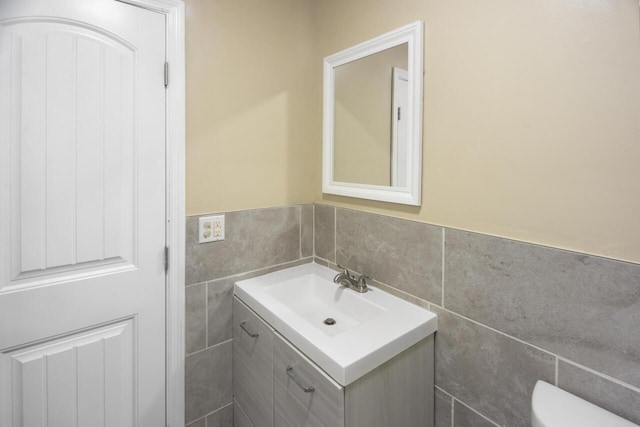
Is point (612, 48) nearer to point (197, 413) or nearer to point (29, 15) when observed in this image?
point (29, 15)

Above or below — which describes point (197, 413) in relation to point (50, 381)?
below

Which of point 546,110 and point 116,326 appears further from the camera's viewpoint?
point 116,326

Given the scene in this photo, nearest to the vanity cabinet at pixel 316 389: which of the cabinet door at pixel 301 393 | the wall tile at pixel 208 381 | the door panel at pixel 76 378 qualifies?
the cabinet door at pixel 301 393

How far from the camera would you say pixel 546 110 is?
94cm

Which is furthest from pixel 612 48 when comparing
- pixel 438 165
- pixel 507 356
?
pixel 507 356

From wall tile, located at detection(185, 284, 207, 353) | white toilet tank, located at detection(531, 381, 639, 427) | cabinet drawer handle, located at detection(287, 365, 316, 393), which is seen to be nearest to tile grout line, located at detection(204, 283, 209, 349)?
wall tile, located at detection(185, 284, 207, 353)

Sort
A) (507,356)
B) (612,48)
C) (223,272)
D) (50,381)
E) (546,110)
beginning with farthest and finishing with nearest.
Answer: (223,272), (50,381), (507,356), (546,110), (612,48)

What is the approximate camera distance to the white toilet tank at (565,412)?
80 cm

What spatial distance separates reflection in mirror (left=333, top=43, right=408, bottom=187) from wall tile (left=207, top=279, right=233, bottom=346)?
76 cm

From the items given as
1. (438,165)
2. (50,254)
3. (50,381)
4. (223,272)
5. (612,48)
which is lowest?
(50,381)

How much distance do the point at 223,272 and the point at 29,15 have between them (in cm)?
113

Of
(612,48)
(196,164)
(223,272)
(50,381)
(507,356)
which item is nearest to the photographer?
(612,48)

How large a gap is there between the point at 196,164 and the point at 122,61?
447mm

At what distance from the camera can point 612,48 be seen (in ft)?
2.69
